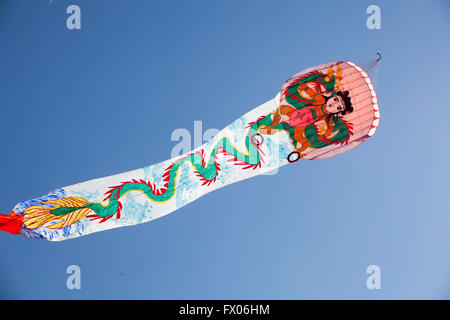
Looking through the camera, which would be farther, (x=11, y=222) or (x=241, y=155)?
(x=241, y=155)

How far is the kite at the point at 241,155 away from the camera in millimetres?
4820

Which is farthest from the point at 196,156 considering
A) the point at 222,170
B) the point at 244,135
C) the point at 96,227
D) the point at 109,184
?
the point at 96,227

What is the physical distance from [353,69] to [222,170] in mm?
2186

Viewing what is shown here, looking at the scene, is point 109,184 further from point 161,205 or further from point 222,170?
→ point 222,170

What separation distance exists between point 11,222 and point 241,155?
298cm

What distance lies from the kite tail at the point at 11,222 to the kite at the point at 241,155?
0.13 metres

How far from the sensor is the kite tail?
177 inches

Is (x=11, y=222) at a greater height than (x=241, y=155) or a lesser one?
lesser

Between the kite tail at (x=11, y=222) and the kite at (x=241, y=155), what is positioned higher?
the kite at (x=241, y=155)

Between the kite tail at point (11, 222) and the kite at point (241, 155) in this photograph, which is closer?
the kite tail at point (11, 222)

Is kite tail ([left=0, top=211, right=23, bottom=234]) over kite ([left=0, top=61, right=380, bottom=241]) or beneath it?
beneath

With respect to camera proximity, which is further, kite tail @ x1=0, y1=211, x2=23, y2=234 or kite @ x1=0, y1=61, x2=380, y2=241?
kite @ x1=0, y1=61, x2=380, y2=241

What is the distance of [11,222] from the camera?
4.53 meters

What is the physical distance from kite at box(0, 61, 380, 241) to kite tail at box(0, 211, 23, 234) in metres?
0.13
